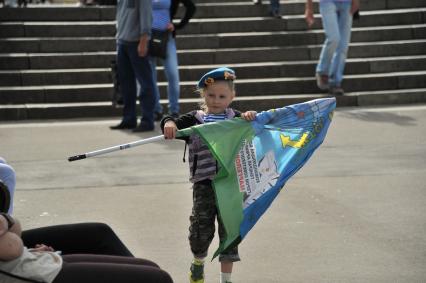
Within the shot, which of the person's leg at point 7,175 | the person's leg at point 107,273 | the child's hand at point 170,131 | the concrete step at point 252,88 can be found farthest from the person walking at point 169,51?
the person's leg at point 107,273

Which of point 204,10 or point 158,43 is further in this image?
point 204,10

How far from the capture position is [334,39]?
11539 mm

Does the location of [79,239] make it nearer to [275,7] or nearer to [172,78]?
[172,78]

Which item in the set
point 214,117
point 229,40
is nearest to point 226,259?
point 214,117

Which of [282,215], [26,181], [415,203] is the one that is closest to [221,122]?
[282,215]

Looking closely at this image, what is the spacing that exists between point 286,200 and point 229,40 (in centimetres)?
612

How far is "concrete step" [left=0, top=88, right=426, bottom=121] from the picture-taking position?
11.6m

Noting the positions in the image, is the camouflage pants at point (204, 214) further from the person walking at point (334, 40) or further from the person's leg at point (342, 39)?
the person's leg at point (342, 39)

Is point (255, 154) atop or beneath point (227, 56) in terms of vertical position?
atop

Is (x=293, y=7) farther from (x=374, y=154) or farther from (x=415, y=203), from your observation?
(x=415, y=203)

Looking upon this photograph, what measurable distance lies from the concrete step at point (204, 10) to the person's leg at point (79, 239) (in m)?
9.57

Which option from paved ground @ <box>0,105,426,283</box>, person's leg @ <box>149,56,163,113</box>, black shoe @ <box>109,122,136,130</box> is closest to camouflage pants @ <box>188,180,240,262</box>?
paved ground @ <box>0,105,426,283</box>

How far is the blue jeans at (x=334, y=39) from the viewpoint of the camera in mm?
11523

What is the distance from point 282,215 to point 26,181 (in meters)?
2.47
